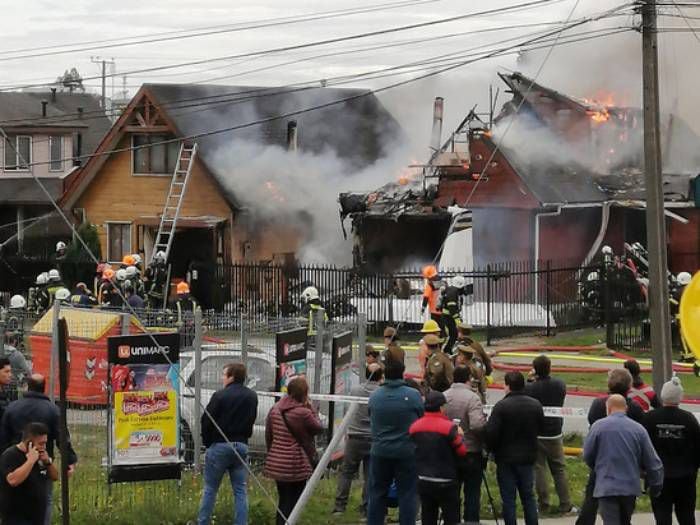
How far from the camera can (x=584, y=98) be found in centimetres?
3716

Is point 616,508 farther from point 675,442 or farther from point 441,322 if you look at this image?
point 441,322

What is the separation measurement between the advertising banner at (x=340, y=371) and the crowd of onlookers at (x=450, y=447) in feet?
7.47

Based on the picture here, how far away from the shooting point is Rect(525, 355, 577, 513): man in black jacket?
1254 cm

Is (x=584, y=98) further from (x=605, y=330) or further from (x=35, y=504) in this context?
(x=35, y=504)

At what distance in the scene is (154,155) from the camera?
128ft

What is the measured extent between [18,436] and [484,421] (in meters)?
3.63

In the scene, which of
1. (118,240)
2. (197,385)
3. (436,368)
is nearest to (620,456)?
(436,368)

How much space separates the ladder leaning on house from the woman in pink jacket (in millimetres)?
25168

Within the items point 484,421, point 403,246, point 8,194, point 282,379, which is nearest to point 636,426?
point 484,421

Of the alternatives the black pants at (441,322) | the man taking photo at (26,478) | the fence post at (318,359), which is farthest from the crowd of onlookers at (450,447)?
the black pants at (441,322)

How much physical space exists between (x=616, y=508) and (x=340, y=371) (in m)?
4.48

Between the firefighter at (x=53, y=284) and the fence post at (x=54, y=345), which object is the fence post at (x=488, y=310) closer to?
the firefighter at (x=53, y=284)

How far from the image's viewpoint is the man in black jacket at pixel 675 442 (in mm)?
10883

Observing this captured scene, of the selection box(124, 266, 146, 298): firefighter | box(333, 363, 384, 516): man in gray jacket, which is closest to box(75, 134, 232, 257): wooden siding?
box(124, 266, 146, 298): firefighter
